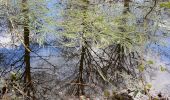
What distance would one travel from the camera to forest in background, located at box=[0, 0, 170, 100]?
4223mm

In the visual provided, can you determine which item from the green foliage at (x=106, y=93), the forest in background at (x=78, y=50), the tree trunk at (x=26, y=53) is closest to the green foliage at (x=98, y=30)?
the forest in background at (x=78, y=50)

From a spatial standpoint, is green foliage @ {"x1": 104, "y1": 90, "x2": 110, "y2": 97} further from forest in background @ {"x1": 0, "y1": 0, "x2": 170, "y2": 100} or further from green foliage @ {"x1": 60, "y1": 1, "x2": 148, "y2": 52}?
green foliage @ {"x1": 60, "y1": 1, "x2": 148, "y2": 52}

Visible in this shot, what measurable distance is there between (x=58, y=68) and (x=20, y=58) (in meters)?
0.48

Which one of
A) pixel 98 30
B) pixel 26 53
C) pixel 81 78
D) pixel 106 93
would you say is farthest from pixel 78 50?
pixel 106 93

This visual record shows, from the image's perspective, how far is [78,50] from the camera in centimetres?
476

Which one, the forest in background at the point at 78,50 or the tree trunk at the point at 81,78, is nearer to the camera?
the tree trunk at the point at 81,78

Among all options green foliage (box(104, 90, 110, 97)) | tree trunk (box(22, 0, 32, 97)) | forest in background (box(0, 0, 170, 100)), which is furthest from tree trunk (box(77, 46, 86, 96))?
tree trunk (box(22, 0, 32, 97))

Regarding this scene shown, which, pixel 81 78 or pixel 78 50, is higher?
pixel 78 50

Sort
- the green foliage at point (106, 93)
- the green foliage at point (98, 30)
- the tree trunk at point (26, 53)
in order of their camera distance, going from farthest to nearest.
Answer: the green foliage at point (98, 30), the tree trunk at point (26, 53), the green foliage at point (106, 93)

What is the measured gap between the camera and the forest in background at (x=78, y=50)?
422 centimetres

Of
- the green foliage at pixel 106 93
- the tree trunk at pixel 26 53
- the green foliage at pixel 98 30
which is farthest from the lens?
the green foliage at pixel 98 30

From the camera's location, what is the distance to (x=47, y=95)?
404 centimetres

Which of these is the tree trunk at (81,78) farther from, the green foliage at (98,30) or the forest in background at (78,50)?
the green foliage at (98,30)

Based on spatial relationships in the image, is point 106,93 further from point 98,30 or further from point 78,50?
point 98,30
